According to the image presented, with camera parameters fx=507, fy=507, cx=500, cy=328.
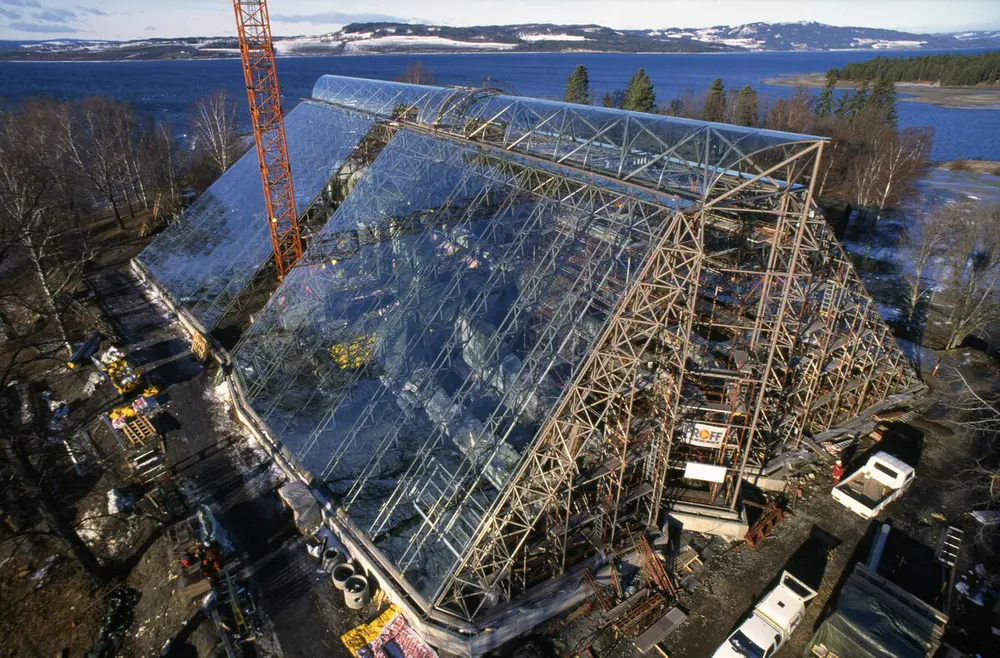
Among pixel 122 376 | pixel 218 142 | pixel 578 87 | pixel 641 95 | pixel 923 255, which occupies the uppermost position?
pixel 578 87

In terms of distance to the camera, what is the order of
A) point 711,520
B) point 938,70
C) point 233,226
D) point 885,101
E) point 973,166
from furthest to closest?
point 938,70 → point 885,101 → point 973,166 → point 233,226 → point 711,520

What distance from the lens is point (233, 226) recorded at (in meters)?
32.6

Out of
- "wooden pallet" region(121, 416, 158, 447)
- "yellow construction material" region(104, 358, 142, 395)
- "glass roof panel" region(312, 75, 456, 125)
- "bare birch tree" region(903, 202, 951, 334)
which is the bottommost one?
"wooden pallet" region(121, 416, 158, 447)

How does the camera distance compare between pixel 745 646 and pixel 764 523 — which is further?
pixel 764 523

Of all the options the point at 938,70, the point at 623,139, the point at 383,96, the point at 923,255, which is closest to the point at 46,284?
the point at 383,96

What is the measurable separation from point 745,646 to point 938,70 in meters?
187

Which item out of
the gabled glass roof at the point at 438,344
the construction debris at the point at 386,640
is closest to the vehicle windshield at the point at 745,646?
the gabled glass roof at the point at 438,344

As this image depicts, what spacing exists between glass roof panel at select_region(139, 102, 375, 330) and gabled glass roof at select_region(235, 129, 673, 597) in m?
7.38

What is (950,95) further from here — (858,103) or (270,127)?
(270,127)

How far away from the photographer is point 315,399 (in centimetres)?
2020

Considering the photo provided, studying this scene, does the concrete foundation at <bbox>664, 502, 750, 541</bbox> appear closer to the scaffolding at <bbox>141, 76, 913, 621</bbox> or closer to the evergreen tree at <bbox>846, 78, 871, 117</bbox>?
the scaffolding at <bbox>141, 76, 913, 621</bbox>

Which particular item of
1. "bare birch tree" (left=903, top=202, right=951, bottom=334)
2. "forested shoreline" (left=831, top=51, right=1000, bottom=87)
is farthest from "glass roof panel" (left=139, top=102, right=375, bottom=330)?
"forested shoreline" (left=831, top=51, right=1000, bottom=87)

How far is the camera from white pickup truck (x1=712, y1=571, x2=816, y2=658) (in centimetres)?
1334

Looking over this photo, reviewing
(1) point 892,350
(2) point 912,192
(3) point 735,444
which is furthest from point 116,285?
(2) point 912,192
